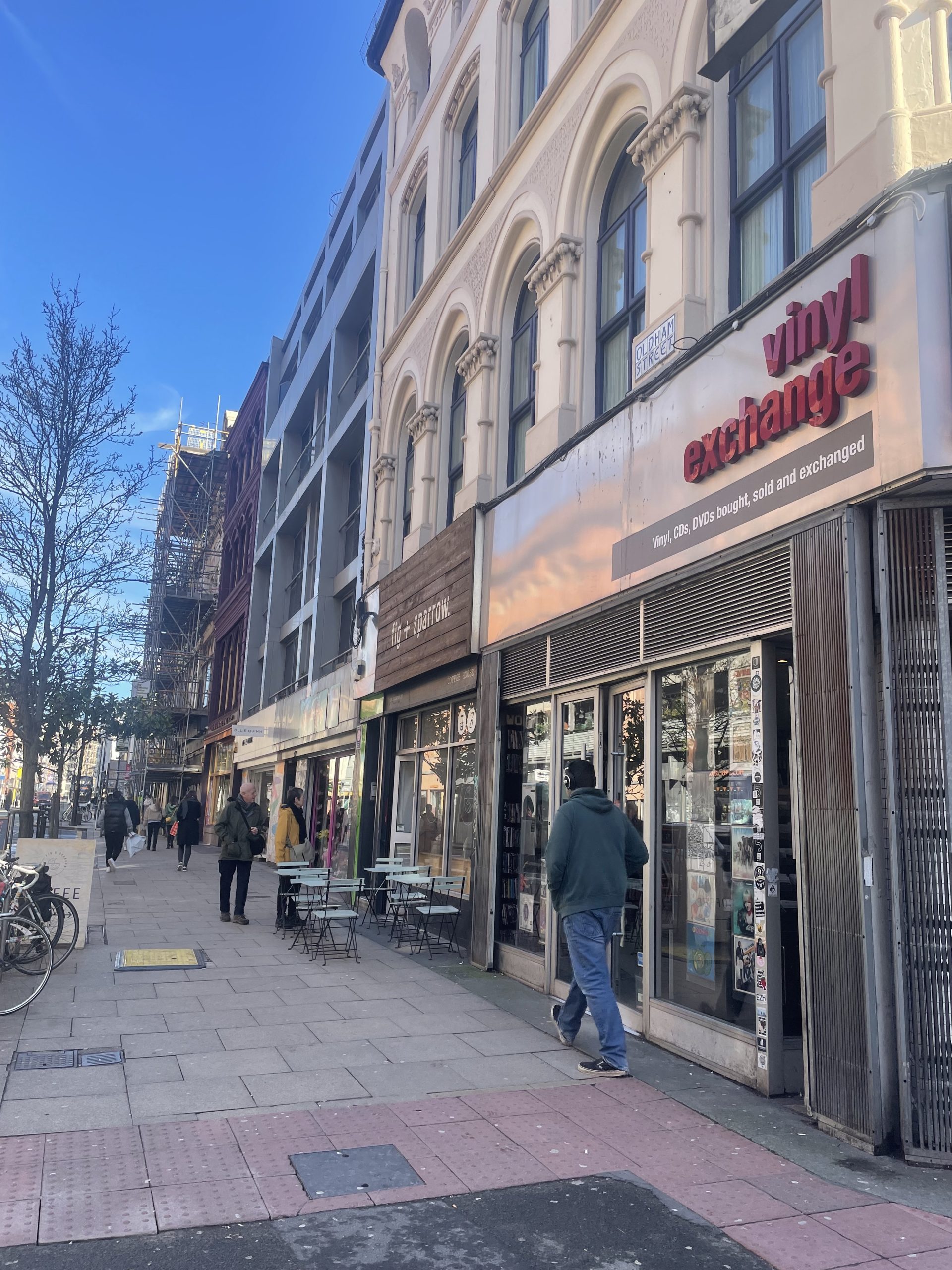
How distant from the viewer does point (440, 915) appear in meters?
11.4

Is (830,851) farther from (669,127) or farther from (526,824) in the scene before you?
(669,127)

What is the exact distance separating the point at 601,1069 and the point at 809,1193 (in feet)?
6.82

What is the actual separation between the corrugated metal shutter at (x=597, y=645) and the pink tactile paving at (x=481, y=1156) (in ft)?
12.4

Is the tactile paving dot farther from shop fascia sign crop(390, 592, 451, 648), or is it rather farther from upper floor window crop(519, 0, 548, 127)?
upper floor window crop(519, 0, 548, 127)

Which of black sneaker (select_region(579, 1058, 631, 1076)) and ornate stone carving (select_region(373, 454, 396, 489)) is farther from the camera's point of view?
ornate stone carving (select_region(373, 454, 396, 489))

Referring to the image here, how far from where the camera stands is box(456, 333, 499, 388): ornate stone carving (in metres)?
12.0

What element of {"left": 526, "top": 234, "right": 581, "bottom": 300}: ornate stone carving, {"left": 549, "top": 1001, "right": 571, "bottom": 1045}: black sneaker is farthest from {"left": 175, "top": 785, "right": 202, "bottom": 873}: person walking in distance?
{"left": 549, "top": 1001, "right": 571, "bottom": 1045}: black sneaker

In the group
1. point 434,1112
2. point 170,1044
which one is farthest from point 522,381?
point 434,1112

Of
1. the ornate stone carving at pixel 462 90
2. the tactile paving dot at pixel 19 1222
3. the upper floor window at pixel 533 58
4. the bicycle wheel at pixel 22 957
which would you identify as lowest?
the tactile paving dot at pixel 19 1222

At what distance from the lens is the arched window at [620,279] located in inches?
359

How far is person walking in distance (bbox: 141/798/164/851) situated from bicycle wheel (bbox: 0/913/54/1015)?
2124 centimetres

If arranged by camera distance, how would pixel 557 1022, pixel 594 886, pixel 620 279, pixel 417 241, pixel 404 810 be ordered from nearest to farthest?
1. pixel 594 886
2. pixel 557 1022
3. pixel 620 279
4. pixel 404 810
5. pixel 417 241

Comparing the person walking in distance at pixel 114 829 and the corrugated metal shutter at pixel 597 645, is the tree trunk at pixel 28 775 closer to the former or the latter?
the person walking in distance at pixel 114 829

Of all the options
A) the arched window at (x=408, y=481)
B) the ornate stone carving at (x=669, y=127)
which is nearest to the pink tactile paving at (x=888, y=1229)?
the ornate stone carving at (x=669, y=127)
